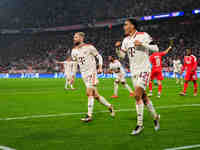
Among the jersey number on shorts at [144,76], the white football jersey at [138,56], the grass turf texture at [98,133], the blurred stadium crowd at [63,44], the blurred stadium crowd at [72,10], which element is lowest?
the grass turf texture at [98,133]

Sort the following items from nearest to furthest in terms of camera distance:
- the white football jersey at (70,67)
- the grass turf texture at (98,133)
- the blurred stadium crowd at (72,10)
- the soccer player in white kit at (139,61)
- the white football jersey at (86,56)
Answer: the grass turf texture at (98,133) < the soccer player in white kit at (139,61) < the white football jersey at (86,56) < the white football jersey at (70,67) < the blurred stadium crowd at (72,10)

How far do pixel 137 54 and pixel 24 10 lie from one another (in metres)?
62.4

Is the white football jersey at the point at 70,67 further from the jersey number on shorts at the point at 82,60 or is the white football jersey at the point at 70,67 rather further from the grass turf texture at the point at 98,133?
the jersey number on shorts at the point at 82,60

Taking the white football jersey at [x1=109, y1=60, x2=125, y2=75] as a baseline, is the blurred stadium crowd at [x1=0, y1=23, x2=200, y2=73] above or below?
above

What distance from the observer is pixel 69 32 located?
2467 inches

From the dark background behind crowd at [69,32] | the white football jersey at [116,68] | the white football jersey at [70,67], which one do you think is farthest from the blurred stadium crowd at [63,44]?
the white football jersey at [116,68]

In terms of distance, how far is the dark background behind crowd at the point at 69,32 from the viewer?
1866 inches

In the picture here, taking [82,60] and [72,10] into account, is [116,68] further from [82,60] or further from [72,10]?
[72,10]

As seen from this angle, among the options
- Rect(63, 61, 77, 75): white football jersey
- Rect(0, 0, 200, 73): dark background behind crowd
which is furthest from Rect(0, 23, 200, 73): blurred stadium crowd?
Rect(63, 61, 77, 75): white football jersey

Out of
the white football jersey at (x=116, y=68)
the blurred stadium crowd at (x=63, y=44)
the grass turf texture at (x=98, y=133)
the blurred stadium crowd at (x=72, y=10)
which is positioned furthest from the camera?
the blurred stadium crowd at (x=72, y=10)

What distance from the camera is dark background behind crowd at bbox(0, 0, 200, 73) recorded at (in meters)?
47.4

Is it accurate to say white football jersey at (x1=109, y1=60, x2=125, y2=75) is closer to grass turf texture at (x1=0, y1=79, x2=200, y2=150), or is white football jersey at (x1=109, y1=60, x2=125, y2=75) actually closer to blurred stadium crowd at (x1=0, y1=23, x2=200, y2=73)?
grass turf texture at (x1=0, y1=79, x2=200, y2=150)

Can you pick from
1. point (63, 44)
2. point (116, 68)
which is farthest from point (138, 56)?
point (63, 44)

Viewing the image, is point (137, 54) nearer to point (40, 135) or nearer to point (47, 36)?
point (40, 135)
